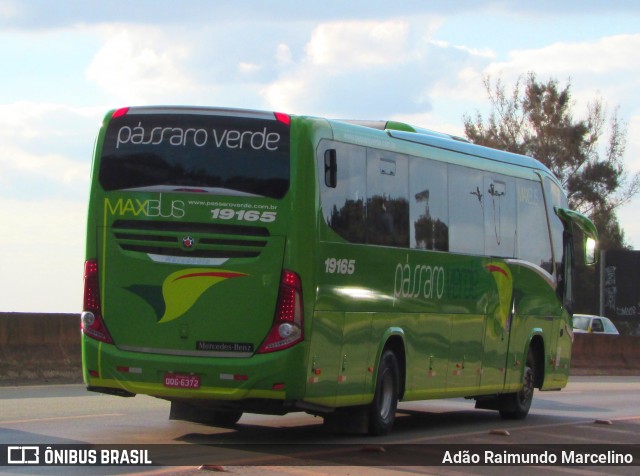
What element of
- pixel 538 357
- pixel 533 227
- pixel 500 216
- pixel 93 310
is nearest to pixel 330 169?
pixel 93 310

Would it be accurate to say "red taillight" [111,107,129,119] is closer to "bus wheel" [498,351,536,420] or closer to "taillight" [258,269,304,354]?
"taillight" [258,269,304,354]

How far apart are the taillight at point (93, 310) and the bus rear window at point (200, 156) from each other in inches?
34.7

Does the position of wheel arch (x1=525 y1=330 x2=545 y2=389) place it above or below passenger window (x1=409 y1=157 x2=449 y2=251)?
below

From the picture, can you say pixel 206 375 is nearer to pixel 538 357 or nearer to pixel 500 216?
pixel 500 216

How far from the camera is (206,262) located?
553 inches

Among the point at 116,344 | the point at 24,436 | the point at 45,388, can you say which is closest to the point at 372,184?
the point at 116,344

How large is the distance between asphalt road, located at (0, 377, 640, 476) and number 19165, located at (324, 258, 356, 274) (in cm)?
185

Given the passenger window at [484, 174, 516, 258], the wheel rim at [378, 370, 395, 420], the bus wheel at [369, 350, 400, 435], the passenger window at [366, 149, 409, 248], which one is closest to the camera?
the passenger window at [366, 149, 409, 248]

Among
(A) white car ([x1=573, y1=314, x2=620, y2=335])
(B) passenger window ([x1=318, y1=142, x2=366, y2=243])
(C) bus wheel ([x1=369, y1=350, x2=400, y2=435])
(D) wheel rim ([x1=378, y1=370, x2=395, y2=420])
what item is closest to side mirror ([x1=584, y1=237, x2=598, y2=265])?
(C) bus wheel ([x1=369, y1=350, x2=400, y2=435])

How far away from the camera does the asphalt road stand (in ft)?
43.1

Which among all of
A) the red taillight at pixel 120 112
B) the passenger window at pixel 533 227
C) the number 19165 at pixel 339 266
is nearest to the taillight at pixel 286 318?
the number 19165 at pixel 339 266

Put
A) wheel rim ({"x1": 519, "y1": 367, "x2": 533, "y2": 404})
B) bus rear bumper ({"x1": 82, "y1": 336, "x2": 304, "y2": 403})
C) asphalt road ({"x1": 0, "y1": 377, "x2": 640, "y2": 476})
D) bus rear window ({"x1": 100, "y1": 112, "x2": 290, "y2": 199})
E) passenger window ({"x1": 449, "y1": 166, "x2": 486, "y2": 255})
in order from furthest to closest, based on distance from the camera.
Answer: wheel rim ({"x1": 519, "y1": 367, "x2": 533, "y2": 404}) → passenger window ({"x1": 449, "y1": 166, "x2": 486, "y2": 255}) → bus rear window ({"x1": 100, "y1": 112, "x2": 290, "y2": 199}) → bus rear bumper ({"x1": 82, "y1": 336, "x2": 304, "y2": 403}) → asphalt road ({"x1": 0, "y1": 377, "x2": 640, "y2": 476})

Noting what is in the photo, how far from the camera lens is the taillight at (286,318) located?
1395 centimetres

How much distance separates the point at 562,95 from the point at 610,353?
41.3m
